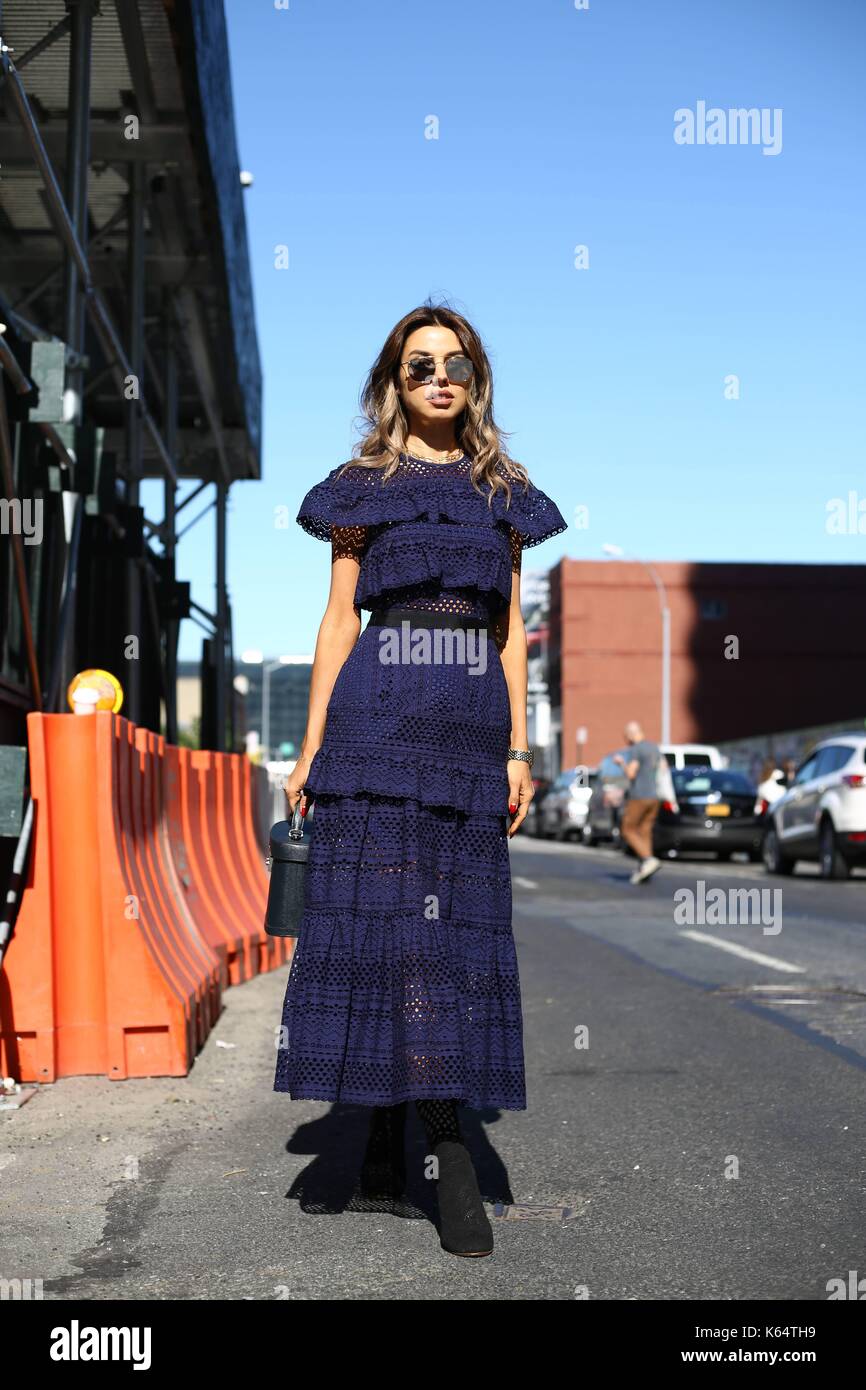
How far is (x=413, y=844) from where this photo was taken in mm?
3939

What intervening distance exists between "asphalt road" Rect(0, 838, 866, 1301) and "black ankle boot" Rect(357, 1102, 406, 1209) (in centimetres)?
6

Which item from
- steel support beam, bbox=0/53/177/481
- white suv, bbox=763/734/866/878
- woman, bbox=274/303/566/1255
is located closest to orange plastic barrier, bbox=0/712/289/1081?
woman, bbox=274/303/566/1255

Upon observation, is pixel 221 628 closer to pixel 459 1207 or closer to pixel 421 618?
pixel 421 618

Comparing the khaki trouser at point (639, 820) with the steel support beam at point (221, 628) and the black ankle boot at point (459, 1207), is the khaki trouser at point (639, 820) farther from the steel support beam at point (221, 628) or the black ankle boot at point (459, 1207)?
the black ankle boot at point (459, 1207)

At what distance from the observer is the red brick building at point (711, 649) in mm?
73125

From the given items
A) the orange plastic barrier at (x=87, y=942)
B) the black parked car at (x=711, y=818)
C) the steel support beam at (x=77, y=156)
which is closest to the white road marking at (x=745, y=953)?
the orange plastic barrier at (x=87, y=942)

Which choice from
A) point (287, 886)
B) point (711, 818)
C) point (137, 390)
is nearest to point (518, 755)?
point (287, 886)

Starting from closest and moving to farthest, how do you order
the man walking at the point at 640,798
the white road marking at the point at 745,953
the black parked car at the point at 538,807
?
the white road marking at the point at 745,953 < the man walking at the point at 640,798 < the black parked car at the point at 538,807

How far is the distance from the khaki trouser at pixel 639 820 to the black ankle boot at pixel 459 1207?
15681mm

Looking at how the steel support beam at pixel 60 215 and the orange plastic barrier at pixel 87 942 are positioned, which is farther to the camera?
the steel support beam at pixel 60 215

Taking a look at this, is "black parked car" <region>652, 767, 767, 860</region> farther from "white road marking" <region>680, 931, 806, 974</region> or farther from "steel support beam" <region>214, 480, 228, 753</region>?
"white road marking" <region>680, 931, 806, 974</region>

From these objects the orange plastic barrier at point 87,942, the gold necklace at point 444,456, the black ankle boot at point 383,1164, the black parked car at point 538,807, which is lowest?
Answer: the black parked car at point 538,807

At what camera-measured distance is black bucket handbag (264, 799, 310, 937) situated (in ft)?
13.3

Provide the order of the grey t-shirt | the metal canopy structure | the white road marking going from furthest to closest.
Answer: the grey t-shirt, the white road marking, the metal canopy structure
